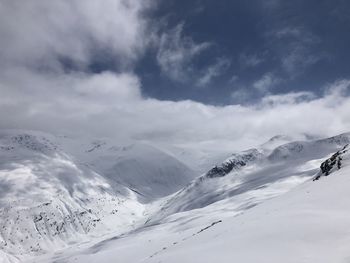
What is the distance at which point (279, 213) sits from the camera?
29.2 metres

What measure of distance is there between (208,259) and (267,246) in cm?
326

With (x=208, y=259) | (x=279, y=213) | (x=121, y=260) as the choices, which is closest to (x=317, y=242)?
(x=208, y=259)

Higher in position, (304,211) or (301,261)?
(304,211)

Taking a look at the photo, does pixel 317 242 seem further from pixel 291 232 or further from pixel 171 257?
pixel 171 257

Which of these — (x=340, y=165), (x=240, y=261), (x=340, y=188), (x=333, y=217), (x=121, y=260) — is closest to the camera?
(x=240, y=261)

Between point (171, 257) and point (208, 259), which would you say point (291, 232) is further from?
point (171, 257)

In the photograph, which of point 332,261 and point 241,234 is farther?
point 241,234

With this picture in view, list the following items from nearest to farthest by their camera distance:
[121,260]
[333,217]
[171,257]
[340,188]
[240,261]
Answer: [240,261]
[333,217]
[171,257]
[340,188]
[121,260]

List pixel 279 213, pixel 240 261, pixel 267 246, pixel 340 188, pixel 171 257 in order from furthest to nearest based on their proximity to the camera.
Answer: pixel 340 188, pixel 279 213, pixel 171 257, pixel 267 246, pixel 240 261

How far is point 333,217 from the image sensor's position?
76.8ft

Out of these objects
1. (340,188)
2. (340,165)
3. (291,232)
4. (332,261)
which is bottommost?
(332,261)

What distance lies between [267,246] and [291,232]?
1.89 metres

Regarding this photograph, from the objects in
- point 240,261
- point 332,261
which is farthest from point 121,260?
point 332,261

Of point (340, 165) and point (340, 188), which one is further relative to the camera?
point (340, 165)
